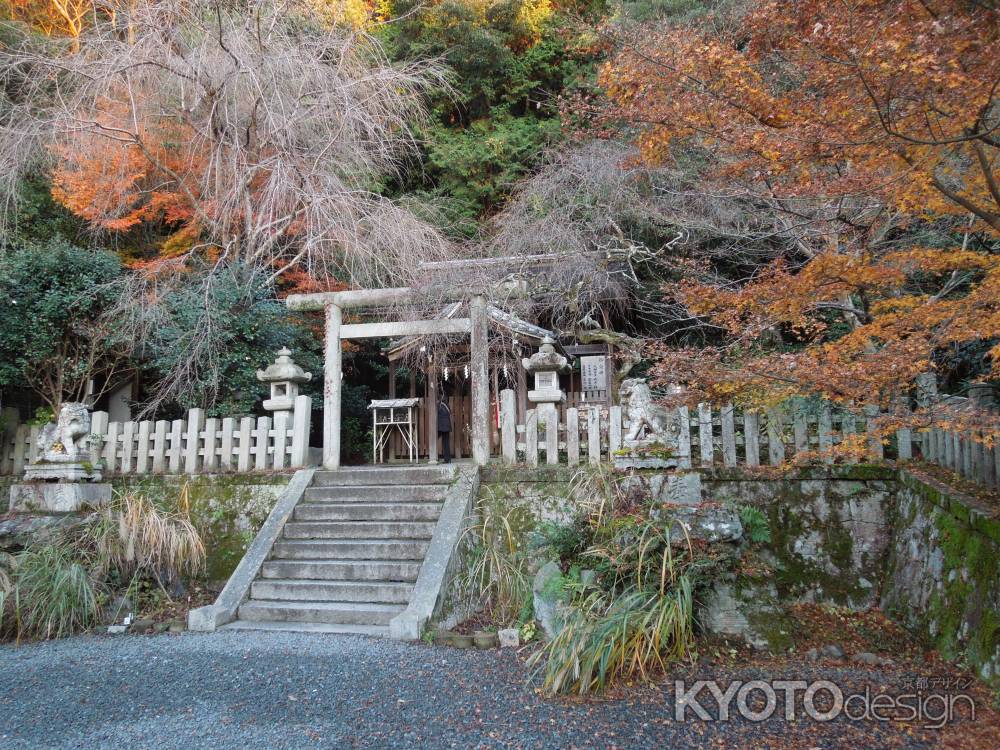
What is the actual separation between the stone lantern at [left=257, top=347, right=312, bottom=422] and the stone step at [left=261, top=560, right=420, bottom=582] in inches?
93.9

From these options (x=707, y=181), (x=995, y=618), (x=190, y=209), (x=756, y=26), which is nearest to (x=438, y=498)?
(x=995, y=618)

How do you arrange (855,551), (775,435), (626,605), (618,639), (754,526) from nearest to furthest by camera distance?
(618,639) < (626,605) < (754,526) < (855,551) < (775,435)

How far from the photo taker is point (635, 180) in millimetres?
11219

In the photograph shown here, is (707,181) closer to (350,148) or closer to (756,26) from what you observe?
(756,26)

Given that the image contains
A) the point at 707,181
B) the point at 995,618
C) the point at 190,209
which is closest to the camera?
the point at 995,618

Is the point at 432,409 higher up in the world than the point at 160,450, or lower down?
higher up

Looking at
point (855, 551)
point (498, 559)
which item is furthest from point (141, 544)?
point (855, 551)

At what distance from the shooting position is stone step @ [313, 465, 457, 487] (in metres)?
7.66

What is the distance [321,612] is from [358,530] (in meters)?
1.13

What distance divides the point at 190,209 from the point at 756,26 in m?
9.81

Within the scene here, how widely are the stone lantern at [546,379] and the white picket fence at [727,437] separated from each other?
7.2 inches

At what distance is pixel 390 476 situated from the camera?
7.83 meters

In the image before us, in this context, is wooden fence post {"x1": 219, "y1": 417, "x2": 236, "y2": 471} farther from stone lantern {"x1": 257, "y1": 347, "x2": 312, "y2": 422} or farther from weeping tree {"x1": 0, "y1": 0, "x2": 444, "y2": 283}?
weeping tree {"x1": 0, "y1": 0, "x2": 444, "y2": 283}

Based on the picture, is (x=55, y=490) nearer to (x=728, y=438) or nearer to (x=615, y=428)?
(x=615, y=428)
